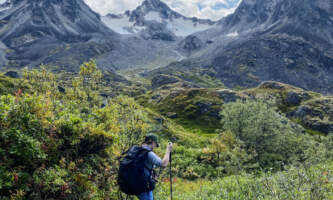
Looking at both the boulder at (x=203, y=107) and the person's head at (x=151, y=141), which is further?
the boulder at (x=203, y=107)

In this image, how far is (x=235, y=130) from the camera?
3503 cm

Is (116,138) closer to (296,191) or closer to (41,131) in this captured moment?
(41,131)

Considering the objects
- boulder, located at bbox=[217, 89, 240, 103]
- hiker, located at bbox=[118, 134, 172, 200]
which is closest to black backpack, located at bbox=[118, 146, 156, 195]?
hiker, located at bbox=[118, 134, 172, 200]

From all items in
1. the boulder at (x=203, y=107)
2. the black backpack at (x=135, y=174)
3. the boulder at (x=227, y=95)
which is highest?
the black backpack at (x=135, y=174)

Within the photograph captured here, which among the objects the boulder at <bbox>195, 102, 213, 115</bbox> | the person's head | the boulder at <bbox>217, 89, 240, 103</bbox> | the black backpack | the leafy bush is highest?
the person's head

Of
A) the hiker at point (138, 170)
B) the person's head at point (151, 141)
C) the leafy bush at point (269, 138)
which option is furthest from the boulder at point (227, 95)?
the hiker at point (138, 170)

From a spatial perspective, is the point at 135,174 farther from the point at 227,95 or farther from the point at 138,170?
the point at 227,95

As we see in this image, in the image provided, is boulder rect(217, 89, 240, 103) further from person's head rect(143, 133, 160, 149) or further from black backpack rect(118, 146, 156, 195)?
black backpack rect(118, 146, 156, 195)

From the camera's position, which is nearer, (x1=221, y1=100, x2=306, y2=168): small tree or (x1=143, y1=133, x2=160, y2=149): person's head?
(x1=143, y1=133, x2=160, y2=149): person's head

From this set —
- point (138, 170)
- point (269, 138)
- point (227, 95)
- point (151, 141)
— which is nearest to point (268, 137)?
point (269, 138)

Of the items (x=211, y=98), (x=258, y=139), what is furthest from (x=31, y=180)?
(x=211, y=98)

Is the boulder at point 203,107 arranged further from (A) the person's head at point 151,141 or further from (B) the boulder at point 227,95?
(A) the person's head at point 151,141

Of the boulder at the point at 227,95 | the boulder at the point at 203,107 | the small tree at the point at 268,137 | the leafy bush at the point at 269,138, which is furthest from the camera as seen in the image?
the boulder at the point at 227,95

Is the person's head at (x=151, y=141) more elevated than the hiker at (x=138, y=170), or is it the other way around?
the person's head at (x=151, y=141)
